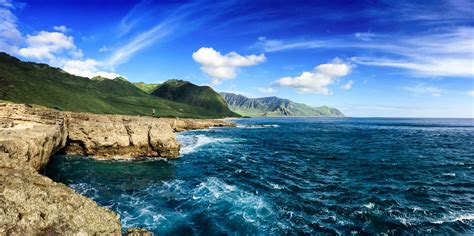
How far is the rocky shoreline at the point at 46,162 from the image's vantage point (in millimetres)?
10039

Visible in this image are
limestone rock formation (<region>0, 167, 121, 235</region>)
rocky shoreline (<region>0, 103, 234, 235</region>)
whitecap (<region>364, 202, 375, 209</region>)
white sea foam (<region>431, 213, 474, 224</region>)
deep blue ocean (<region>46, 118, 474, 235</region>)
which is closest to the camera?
limestone rock formation (<region>0, 167, 121, 235</region>)

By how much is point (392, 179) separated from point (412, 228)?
16255 millimetres

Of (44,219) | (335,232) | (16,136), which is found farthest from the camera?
(16,136)

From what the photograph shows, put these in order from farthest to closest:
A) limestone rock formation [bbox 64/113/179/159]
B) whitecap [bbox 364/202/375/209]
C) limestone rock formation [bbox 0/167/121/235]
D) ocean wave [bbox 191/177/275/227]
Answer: limestone rock formation [bbox 64/113/179/159] < whitecap [bbox 364/202/375/209] < ocean wave [bbox 191/177/275/227] < limestone rock formation [bbox 0/167/121/235]

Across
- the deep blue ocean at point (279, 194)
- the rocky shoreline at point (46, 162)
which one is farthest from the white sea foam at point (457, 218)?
the rocky shoreline at point (46, 162)

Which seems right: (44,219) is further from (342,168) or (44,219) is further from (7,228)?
(342,168)

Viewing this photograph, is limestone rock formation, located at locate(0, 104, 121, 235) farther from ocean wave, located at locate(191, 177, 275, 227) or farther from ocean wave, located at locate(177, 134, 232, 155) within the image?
ocean wave, located at locate(177, 134, 232, 155)

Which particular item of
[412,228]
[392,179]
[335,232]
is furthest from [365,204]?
[392,179]

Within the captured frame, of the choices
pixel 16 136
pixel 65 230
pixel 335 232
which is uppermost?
pixel 16 136

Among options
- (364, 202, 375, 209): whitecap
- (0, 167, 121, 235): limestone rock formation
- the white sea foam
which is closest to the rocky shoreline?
→ (0, 167, 121, 235): limestone rock formation

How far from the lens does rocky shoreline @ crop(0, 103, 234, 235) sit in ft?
32.9

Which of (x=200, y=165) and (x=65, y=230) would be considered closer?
(x=65, y=230)

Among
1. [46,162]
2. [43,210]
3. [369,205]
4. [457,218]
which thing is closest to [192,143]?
[46,162]

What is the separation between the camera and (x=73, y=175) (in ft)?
115
